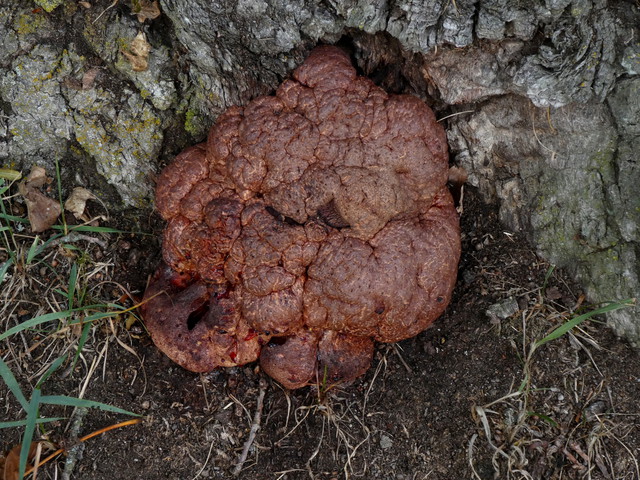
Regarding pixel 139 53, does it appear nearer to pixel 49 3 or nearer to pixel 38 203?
pixel 49 3

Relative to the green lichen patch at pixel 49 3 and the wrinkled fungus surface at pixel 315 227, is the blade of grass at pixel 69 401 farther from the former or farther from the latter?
the green lichen patch at pixel 49 3

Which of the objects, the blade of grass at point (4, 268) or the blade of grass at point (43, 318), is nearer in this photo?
the blade of grass at point (43, 318)

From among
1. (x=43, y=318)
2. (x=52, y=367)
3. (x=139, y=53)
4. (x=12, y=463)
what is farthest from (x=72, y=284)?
(x=139, y=53)

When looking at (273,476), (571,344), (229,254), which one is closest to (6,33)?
(229,254)

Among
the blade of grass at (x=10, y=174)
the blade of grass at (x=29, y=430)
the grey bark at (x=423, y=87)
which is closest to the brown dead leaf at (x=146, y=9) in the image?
the grey bark at (x=423, y=87)

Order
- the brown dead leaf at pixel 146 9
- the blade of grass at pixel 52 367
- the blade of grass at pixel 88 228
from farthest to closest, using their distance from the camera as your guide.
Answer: the blade of grass at pixel 88 228 → the brown dead leaf at pixel 146 9 → the blade of grass at pixel 52 367

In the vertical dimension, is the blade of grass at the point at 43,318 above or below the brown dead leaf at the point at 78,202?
below
